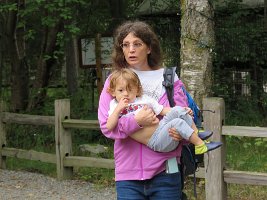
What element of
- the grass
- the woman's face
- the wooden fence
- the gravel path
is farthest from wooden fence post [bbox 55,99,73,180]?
the woman's face

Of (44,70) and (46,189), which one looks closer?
(46,189)

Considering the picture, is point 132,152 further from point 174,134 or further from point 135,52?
point 135,52

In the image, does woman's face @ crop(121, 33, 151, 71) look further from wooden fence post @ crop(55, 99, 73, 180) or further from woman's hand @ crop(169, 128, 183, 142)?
wooden fence post @ crop(55, 99, 73, 180)

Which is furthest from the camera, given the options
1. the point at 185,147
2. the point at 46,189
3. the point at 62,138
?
the point at 62,138

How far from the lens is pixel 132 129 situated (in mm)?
2973

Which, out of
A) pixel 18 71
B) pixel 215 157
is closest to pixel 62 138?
pixel 215 157

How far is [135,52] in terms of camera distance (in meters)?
3.10

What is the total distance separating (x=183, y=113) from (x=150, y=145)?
0.86 feet

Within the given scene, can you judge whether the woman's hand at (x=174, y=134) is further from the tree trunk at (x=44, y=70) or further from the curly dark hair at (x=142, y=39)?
the tree trunk at (x=44, y=70)

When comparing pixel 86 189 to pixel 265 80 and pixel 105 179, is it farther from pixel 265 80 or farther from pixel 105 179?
pixel 265 80

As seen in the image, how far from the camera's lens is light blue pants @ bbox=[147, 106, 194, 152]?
2.96m

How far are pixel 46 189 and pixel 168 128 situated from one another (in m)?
4.77

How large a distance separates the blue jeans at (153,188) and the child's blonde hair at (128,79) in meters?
0.51

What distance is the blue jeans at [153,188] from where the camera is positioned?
120 inches
